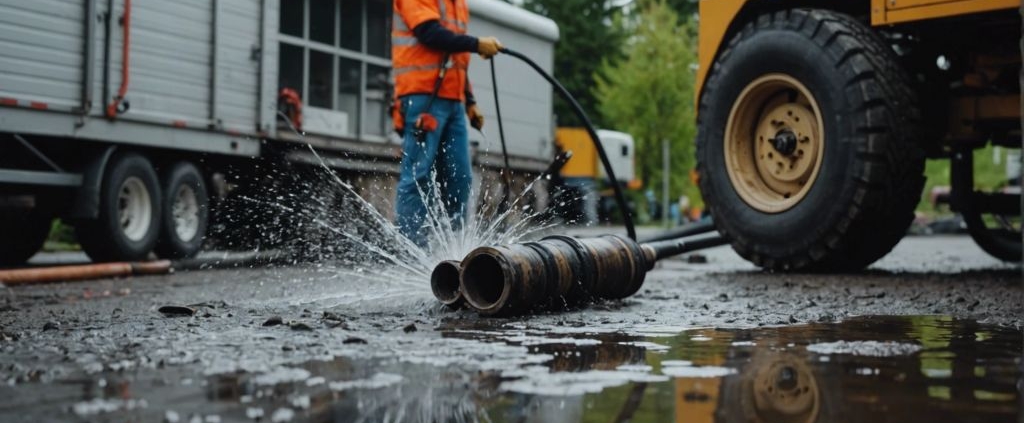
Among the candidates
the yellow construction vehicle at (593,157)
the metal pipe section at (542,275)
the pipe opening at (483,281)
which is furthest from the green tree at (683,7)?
the pipe opening at (483,281)

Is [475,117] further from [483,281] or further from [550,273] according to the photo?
[550,273]

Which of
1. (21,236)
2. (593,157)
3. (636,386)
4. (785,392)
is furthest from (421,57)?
(593,157)

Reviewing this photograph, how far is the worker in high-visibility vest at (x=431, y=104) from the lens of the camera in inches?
253

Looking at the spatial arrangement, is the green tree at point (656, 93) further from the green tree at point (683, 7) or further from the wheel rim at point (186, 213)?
the wheel rim at point (186, 213)

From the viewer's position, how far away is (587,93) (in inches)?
1812

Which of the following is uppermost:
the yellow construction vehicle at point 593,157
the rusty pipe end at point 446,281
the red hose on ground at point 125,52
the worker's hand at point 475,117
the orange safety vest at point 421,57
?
the yellow construction vehicle at point 593,157

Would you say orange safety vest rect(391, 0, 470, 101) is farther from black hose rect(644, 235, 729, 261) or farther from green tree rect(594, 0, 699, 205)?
green tree rect(594, 0, 699, 205)

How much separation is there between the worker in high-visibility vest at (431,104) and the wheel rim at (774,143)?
1578 millimetres

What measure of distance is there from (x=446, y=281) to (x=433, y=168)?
75.2 inches

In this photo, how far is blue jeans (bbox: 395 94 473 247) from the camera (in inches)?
252

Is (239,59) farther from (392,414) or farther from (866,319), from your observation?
(392,414)

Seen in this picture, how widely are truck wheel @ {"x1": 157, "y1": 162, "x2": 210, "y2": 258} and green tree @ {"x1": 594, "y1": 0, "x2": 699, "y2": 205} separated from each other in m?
24.5

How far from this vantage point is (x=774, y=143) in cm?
688

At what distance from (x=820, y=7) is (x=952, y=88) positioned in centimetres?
88
